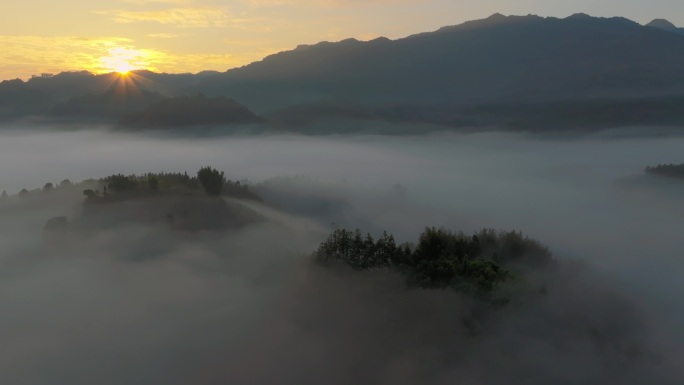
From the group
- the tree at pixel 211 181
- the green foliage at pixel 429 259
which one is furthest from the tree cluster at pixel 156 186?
the green foliage at pixel 429 259

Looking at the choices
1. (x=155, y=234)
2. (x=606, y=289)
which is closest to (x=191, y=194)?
(x=155, y=234)

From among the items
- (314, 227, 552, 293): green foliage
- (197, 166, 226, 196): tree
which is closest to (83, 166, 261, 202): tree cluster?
(197, 166, 226, 196): tree

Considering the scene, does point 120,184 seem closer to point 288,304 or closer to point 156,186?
point 156,186

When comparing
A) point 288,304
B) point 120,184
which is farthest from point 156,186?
point 288,304

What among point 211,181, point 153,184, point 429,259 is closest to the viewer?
point 429,259

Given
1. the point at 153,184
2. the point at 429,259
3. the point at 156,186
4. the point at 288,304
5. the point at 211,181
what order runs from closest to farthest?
the point at 288,304, the point at 429,259, the point at 153,184, the point at 156,186, the point at 211,181

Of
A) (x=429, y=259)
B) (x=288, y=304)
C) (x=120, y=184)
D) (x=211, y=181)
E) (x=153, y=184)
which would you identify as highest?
(x=211, y=181)

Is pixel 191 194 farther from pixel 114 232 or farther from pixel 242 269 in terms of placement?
pixel 242 269

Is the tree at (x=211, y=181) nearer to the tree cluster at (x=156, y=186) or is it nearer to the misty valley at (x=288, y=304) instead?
the tree cluster at (x=156, y=186)
